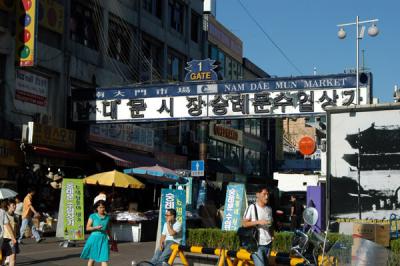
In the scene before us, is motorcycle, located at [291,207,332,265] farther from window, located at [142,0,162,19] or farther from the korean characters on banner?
window, located at [142,0,162,19]

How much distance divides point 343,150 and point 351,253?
5486 mm

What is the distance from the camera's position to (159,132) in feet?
113

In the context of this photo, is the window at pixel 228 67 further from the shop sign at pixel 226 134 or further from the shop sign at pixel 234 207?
the shop sign at pixel 234 207

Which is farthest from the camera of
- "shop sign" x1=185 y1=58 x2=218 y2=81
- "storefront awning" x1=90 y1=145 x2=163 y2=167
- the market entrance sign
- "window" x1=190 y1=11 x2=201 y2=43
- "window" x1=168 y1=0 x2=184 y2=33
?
"window" x1=190 y1=11 x2=201 y2=43

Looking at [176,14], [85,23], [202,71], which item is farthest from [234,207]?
[176,14]

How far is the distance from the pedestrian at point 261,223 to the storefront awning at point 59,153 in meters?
14.0

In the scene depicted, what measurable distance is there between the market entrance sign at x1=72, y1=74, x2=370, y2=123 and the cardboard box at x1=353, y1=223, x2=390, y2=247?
9.57m

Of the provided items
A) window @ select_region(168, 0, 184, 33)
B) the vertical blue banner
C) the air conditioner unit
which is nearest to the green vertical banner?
the vertical blue banner

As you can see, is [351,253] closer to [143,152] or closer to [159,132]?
[143,152]

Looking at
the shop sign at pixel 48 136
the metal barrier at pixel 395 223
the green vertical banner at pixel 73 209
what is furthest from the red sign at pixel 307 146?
the metal barrier at pixel 395 223

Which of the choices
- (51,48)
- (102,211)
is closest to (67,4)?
(51,48)

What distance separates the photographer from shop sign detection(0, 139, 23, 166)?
21181mm

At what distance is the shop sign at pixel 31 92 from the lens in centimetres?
2309

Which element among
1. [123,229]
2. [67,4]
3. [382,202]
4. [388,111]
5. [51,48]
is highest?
[67,4]
